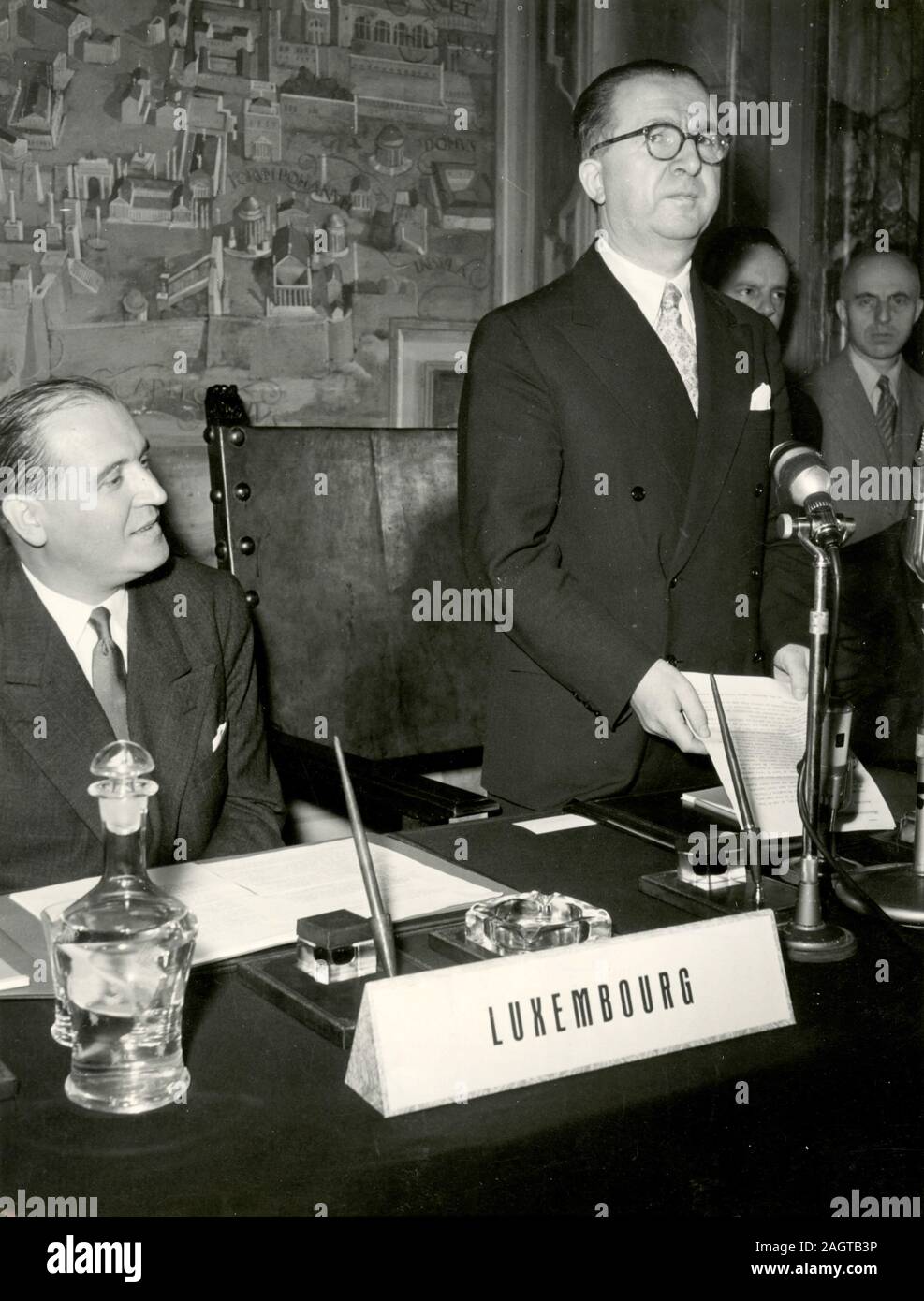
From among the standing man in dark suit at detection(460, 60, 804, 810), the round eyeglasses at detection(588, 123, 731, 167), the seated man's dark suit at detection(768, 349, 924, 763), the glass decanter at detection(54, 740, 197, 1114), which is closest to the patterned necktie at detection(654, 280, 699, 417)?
the standing man in dark suit at detection(460, 60, 804, 810)

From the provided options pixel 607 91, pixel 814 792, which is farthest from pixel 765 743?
pixel 607 91

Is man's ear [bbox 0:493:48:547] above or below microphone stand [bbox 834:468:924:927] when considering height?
above

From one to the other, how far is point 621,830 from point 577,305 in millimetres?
996

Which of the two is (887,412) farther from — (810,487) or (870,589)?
(810,487)

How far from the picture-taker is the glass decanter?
1.03 metres

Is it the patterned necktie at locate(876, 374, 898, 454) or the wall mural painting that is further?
the patterned necktie at locate(876, 374, 898, 454)

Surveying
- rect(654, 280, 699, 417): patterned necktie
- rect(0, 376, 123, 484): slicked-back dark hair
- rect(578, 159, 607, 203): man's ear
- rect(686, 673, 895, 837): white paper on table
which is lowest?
rect(686, 673, 895, 837): white paper on table

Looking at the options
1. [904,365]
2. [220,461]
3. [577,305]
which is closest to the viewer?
[577,305]

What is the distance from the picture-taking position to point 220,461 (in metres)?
2.68

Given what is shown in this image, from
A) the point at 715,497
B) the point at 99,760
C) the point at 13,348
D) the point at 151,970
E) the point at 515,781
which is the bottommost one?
the point at 515,781

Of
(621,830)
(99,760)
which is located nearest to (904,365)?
Result: (621,830)

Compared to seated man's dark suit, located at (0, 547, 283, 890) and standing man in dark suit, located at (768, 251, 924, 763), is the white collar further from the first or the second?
standing man in dark suit, located at (768, 251, 924, 763)

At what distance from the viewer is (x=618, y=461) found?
233cm

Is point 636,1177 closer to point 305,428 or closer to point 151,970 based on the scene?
point 151,970
